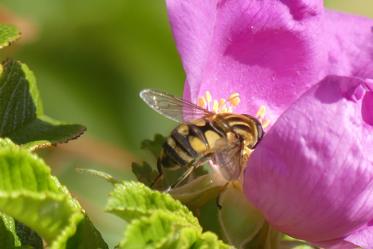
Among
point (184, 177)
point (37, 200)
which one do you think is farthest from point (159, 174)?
point (37, 200)

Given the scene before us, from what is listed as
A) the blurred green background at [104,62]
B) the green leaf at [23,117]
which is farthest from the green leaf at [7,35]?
the blurred green background at [104,62]

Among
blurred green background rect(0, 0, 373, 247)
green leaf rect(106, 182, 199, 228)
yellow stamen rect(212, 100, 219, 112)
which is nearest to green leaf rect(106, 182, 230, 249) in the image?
green leaf rect(106, 182, 199, 228)

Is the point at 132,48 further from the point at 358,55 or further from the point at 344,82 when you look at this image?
the point at 344,82

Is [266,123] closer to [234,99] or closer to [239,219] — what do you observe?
[234,99]

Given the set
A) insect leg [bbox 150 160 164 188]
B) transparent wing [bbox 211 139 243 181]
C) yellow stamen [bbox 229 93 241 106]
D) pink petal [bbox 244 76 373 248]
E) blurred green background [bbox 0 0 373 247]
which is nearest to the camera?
pink petal [bbox 244 76 373 248]

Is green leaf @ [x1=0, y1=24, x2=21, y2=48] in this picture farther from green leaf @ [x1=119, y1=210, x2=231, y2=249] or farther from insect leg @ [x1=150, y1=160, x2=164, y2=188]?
green leaf @ [x1=119, y1=210, x2=231, y2=249]
